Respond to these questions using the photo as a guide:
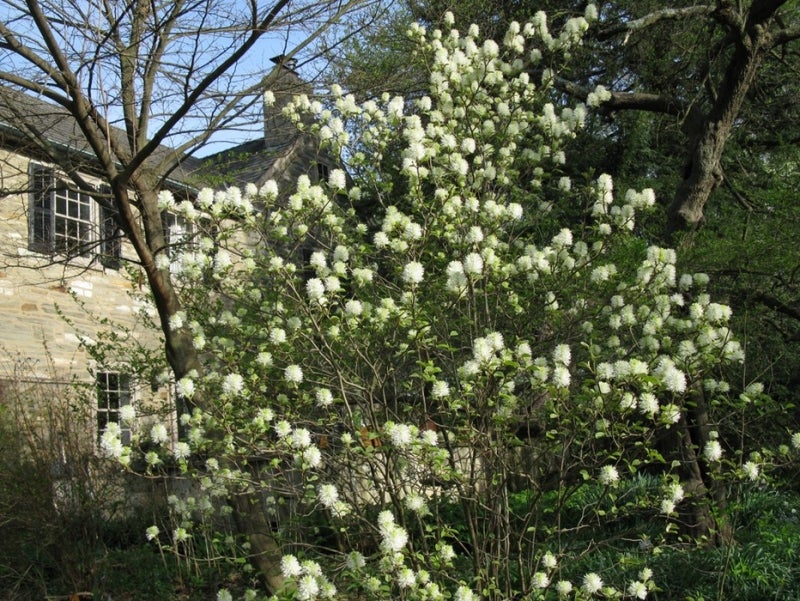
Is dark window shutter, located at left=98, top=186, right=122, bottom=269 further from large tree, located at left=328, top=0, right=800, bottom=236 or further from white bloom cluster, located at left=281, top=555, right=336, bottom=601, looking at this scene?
white bloom cluster, located at left=281, top=555, right=336, bottom=601

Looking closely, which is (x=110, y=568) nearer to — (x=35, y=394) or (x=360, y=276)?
(x=35, y=394)

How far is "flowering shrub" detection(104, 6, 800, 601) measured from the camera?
321 cm

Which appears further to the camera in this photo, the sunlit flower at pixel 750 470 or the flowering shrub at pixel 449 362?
the sunlit flower at pixel 750 470

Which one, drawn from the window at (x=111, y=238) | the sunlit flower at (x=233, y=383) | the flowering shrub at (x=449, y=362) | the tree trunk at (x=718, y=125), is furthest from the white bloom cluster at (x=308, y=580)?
the tree trunk at (x=718, y=125)

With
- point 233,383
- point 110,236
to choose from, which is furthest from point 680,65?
point 233,383

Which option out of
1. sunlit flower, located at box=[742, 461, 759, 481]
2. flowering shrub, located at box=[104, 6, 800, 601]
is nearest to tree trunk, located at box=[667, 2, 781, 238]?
flowering shrub, located at box=[104, 6, 800, 601]

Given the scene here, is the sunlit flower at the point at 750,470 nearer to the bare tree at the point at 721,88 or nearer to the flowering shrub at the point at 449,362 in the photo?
the flowering shrub at the point at 449,362

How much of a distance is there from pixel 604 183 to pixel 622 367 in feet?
5.20

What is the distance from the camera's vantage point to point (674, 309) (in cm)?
434

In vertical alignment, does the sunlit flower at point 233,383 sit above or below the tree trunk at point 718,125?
below

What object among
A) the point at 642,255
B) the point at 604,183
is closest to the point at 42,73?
the point at 604,183

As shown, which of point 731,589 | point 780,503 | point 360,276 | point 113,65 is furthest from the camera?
point 780,503

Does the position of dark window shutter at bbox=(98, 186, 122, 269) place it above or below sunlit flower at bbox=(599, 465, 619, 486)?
above

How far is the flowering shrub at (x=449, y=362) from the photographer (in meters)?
3.21
